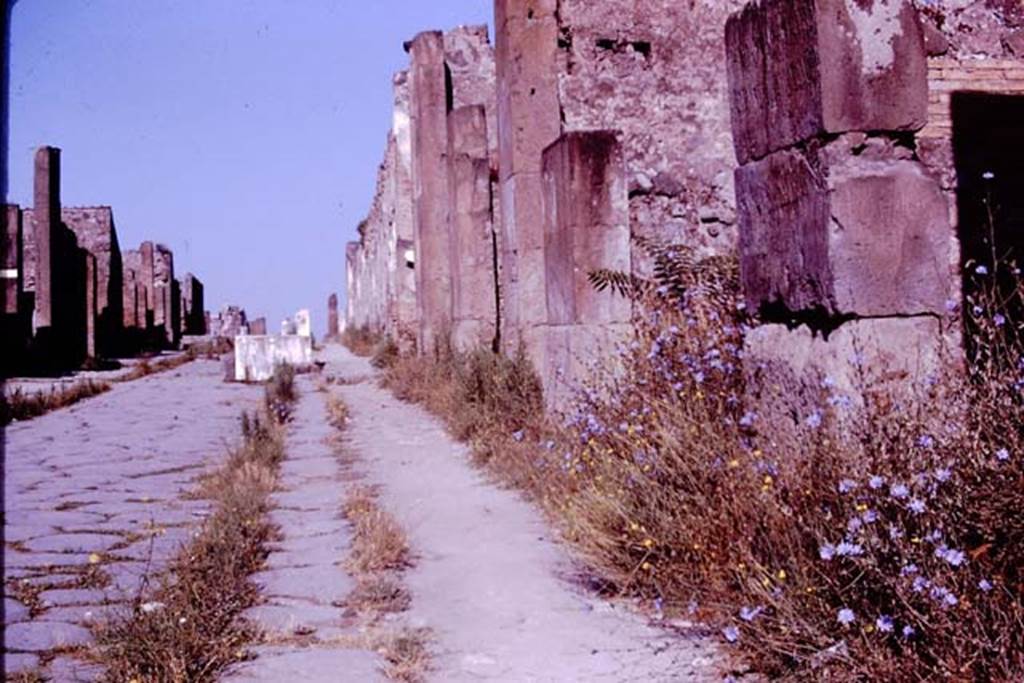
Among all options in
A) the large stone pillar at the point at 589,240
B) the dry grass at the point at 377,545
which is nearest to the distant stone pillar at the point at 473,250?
the large stone pillar at the point at 589,240

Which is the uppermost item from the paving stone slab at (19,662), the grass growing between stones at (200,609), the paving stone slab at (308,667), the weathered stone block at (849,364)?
the weathered stone block at (849,364)

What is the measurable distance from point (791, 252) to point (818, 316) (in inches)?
10.9

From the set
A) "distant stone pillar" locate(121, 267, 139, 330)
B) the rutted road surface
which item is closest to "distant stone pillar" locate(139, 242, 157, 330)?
"distant stone pillar" locate(121, 267, 139, 330)

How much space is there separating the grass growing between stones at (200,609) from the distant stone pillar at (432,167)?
8688mm

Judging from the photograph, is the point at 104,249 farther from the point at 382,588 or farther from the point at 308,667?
the point at 308,667

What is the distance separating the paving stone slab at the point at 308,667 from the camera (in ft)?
9.17

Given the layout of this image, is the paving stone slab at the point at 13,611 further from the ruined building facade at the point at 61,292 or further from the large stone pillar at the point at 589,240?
the ruined building facade at the point at 61,292

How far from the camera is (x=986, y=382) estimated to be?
8.42ft

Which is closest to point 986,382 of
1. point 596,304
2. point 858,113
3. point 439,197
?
point 858,113

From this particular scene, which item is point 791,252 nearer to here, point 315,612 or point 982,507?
point 982,507

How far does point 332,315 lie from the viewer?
52.2 metres

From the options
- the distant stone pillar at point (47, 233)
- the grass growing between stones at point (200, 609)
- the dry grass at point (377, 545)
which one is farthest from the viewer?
the distant stone pillar at point (47, 233)

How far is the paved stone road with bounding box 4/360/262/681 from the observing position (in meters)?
3.34

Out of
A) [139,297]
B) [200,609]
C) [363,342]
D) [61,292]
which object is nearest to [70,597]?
[200,609]
